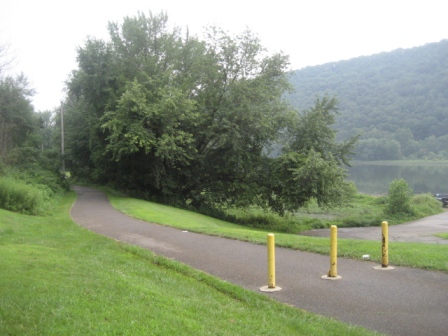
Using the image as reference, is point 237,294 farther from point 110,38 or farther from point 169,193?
point 110,38

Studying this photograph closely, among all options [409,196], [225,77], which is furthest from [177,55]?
[409,196]

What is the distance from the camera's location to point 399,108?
96312 mm

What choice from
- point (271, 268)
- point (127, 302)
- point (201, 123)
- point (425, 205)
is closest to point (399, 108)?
point (425, 205)

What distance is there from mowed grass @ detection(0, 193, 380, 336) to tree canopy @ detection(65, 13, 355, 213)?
62.5ft

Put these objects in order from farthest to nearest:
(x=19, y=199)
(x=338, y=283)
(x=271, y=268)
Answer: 1. (x=19, y=199)
2. (x=338, y=283)
3. (x=271, y=268)

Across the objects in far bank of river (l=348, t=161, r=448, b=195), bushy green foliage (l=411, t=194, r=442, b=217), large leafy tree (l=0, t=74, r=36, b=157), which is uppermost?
large leafy tree (l=0, t=74, r=36, b=157)

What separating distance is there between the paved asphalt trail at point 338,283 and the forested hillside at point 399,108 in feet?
233

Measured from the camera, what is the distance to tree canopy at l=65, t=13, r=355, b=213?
2950cm

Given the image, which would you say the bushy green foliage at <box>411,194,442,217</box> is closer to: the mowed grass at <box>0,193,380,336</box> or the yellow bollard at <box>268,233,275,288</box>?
the yellow bollard at <box>268,233,275,288</box>

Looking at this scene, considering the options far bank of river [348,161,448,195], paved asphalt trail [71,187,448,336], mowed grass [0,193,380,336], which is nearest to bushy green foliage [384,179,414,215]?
far bank of river [348,161,448,195]

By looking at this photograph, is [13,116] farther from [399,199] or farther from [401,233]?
[399,199]

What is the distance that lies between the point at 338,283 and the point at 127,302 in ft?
13.5

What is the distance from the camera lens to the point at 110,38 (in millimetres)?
35844

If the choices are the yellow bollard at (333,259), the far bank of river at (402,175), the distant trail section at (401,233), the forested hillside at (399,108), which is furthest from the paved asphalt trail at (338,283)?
the forested hillside at (399,108)
